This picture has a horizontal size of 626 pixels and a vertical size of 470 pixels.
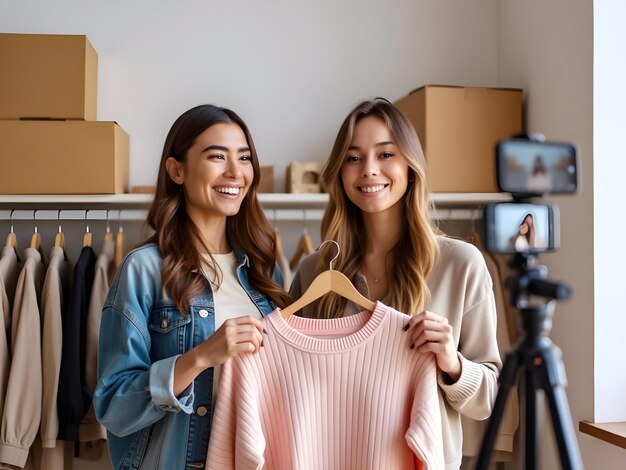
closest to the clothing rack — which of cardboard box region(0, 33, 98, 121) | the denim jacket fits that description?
cardboard box region(0, 33, 98, 121)

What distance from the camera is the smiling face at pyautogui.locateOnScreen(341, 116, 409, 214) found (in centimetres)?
168


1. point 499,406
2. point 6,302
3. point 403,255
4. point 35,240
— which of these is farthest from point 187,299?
point 35,240

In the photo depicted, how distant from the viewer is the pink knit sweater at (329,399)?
1457mm

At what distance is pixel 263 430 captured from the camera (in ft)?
4.93

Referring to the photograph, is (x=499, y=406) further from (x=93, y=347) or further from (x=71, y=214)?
(x=71, y=214)

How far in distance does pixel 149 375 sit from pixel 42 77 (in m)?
1.51

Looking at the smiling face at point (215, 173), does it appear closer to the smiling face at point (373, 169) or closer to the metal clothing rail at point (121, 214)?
the smiling face at point (373, 169)

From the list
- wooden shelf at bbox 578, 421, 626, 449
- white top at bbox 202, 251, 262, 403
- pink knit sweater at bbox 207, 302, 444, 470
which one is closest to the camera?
pink knit sweater at bbox 207, 302, 444, 470

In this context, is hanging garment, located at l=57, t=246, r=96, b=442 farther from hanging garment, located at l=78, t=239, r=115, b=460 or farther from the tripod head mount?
the tripod head mount

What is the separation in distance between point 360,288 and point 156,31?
1739 millimetres

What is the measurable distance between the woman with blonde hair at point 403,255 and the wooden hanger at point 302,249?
0.97m

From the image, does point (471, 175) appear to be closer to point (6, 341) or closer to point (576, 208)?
point (576, 208)

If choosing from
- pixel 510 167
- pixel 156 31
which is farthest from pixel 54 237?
pixel 510 167

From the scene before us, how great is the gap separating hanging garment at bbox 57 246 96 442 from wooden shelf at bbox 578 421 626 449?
5.43 feet
